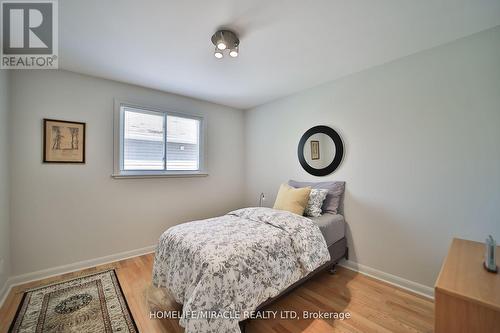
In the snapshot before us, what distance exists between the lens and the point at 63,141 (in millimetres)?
2379

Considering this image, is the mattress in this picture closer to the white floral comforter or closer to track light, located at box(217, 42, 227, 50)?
the white floral comforter

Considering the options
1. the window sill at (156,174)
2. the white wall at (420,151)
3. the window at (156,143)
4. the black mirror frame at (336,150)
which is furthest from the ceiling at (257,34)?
the window sill at (156,174)

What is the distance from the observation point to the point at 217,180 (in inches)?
147

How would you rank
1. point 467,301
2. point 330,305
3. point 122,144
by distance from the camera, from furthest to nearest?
point 122,144 → point 330,305 → point 467,301

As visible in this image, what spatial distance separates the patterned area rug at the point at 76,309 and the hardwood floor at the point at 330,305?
7 centimetres

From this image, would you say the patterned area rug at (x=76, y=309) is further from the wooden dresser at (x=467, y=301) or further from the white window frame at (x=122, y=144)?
the wooden dresser at (x=467, y=301)

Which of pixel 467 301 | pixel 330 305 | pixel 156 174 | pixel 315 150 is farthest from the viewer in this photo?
pixel 156 174

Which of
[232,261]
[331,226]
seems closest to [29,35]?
[232,261]

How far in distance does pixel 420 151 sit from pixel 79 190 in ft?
12.6

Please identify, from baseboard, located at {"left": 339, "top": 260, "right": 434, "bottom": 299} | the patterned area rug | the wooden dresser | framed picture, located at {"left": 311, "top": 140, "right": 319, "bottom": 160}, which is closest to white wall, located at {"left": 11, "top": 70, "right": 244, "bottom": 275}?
the patterned area rug

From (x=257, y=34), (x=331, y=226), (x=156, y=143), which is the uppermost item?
(x=257, y=34)

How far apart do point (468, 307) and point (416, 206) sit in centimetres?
133

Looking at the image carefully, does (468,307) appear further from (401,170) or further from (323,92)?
(323,92)

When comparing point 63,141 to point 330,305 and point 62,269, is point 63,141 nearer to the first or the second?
point 62,269
